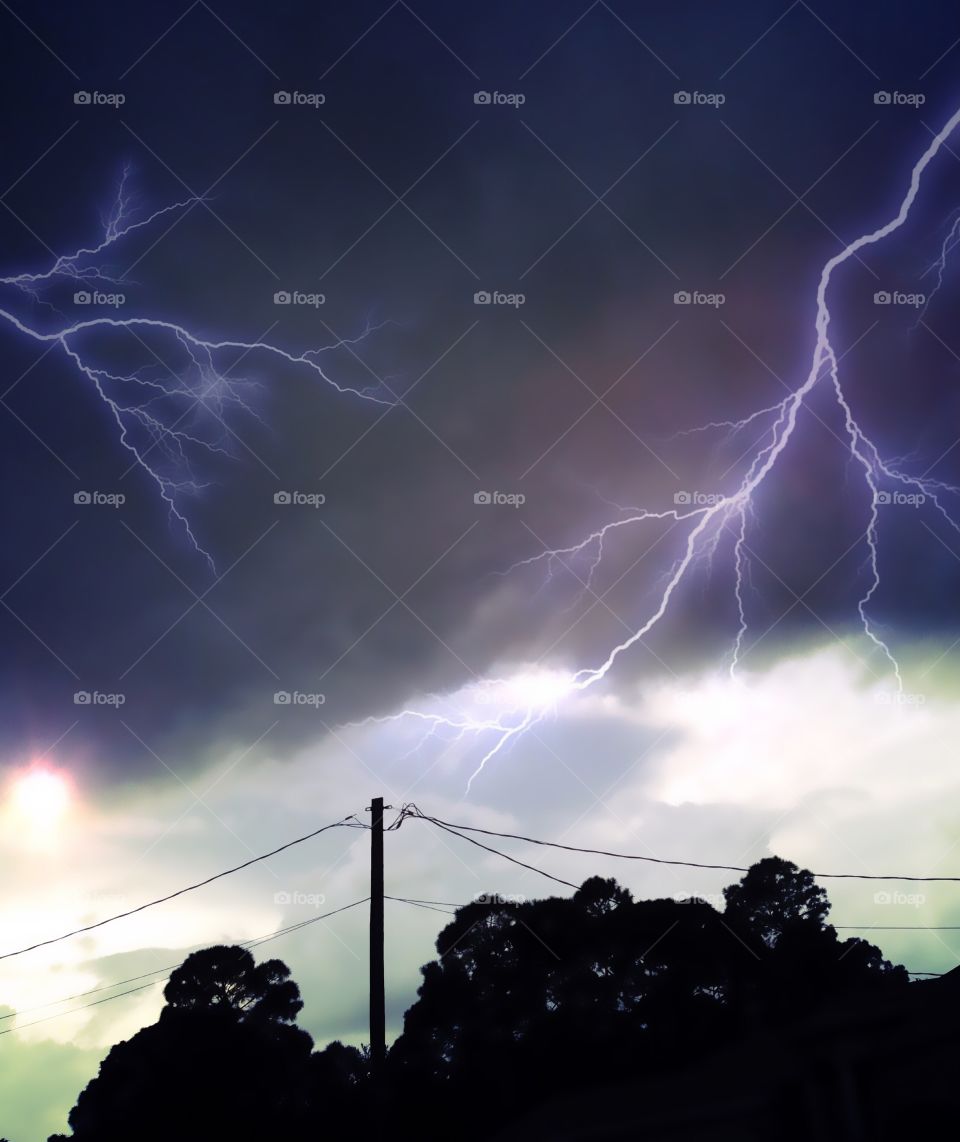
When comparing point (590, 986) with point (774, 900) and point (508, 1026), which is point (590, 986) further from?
point (774, 900)

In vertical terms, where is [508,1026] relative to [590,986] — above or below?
below

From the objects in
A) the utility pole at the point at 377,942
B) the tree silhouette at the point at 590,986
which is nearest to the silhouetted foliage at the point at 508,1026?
the tree silhouette at the point at 590,986

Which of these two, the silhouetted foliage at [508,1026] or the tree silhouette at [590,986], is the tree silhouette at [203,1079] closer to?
the silhouetted foliage at [508,1026]

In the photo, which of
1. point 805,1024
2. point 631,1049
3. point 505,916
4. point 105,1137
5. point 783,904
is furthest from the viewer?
point 783,904

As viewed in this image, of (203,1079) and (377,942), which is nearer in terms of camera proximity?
(377,942)

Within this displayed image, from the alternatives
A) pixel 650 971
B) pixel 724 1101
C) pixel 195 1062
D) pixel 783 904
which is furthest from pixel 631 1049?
pixel 724 1101

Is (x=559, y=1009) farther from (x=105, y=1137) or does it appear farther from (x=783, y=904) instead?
(x=105, y=1137)

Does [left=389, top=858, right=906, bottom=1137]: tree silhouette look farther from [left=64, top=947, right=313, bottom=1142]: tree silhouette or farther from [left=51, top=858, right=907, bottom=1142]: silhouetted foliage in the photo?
[left=64, top=947, right=313, bottom=1142]: tree silhouette

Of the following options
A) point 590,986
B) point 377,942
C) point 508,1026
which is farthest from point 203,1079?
point 377,942
